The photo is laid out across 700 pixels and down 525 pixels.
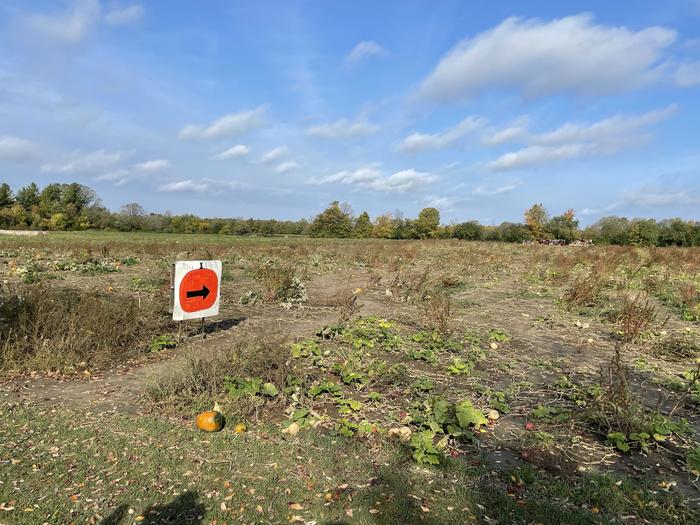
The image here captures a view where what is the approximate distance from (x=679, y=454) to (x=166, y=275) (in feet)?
41.6

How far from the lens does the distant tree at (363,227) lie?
8481 centimetres

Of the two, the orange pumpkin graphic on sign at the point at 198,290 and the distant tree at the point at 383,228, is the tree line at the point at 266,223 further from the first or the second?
the orange pumpkin graphic on sign at the point at 198,290

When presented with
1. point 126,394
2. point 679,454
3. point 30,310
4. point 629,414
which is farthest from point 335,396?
point 30,310

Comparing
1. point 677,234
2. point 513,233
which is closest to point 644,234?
point 677,234

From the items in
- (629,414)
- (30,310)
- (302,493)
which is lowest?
(302,493)

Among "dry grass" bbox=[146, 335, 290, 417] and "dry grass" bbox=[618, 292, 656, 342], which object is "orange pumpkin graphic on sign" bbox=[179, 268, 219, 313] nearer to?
"dry grass" bbox=[146, 335, 290, 417]

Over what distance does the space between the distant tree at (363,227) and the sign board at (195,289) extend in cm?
7718

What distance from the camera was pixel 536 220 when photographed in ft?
250

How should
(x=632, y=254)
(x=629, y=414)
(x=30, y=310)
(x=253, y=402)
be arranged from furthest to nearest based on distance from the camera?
(x=632, y=254)
(x=30, y=310)
(x=253, y=402)
(x=629, y=414)

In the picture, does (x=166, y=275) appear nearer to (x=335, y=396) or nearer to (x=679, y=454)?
(x=335, y=396)

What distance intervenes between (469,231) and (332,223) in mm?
26791

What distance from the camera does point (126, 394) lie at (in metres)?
5.14

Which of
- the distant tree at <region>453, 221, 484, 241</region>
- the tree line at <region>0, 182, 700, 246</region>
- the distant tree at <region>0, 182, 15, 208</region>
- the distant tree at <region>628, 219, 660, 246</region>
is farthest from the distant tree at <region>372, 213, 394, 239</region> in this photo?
the distant tree at <region>0, 182, 15, 208</region>

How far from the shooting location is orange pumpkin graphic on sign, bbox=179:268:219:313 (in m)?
6.82
